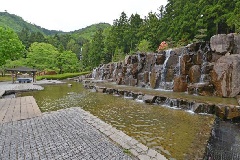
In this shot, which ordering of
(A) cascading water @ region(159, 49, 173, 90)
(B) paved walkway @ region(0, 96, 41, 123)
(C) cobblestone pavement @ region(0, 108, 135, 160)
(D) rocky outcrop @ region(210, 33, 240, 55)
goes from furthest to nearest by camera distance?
(A) cascading water @ region(159, 49, 173, 90) → (D) rocky outcrop @ region(210, 33, 240, 55) → (B) paved walkway @ region(0, 96, 41, 123) → (C) cobblestone pavement @ region(0, 108, 135, 160)

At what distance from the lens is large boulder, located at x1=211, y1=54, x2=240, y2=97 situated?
1245 centimetres

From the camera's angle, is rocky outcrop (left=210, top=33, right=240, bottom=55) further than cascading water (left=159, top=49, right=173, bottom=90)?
No

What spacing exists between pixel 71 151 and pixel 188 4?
29078 millimetres

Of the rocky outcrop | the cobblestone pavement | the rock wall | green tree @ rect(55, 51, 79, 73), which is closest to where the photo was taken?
the cobblestone pavement

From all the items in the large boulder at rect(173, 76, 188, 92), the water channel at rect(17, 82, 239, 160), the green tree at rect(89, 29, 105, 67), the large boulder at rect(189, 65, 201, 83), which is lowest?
the water channel at rect(17, 82, 239, 160)

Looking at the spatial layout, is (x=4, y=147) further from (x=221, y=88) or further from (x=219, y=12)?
(x=219, y=12)

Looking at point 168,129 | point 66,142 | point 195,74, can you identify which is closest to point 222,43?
point 195,74

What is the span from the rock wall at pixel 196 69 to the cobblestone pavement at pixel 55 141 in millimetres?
11144

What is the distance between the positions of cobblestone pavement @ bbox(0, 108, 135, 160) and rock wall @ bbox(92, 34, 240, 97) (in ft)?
36.6

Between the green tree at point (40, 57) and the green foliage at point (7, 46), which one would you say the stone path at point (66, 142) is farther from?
the green tree at point (40, 57)

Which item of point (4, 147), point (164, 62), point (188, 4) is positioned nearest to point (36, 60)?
point (164, 62)

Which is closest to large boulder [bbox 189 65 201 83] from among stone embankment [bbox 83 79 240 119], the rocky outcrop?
the rocky outcrop

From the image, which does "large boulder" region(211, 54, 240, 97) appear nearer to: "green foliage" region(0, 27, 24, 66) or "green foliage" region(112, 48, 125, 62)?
"green foliage" region(112, 48, 125, 62)

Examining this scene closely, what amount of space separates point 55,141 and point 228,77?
13.1 meters
